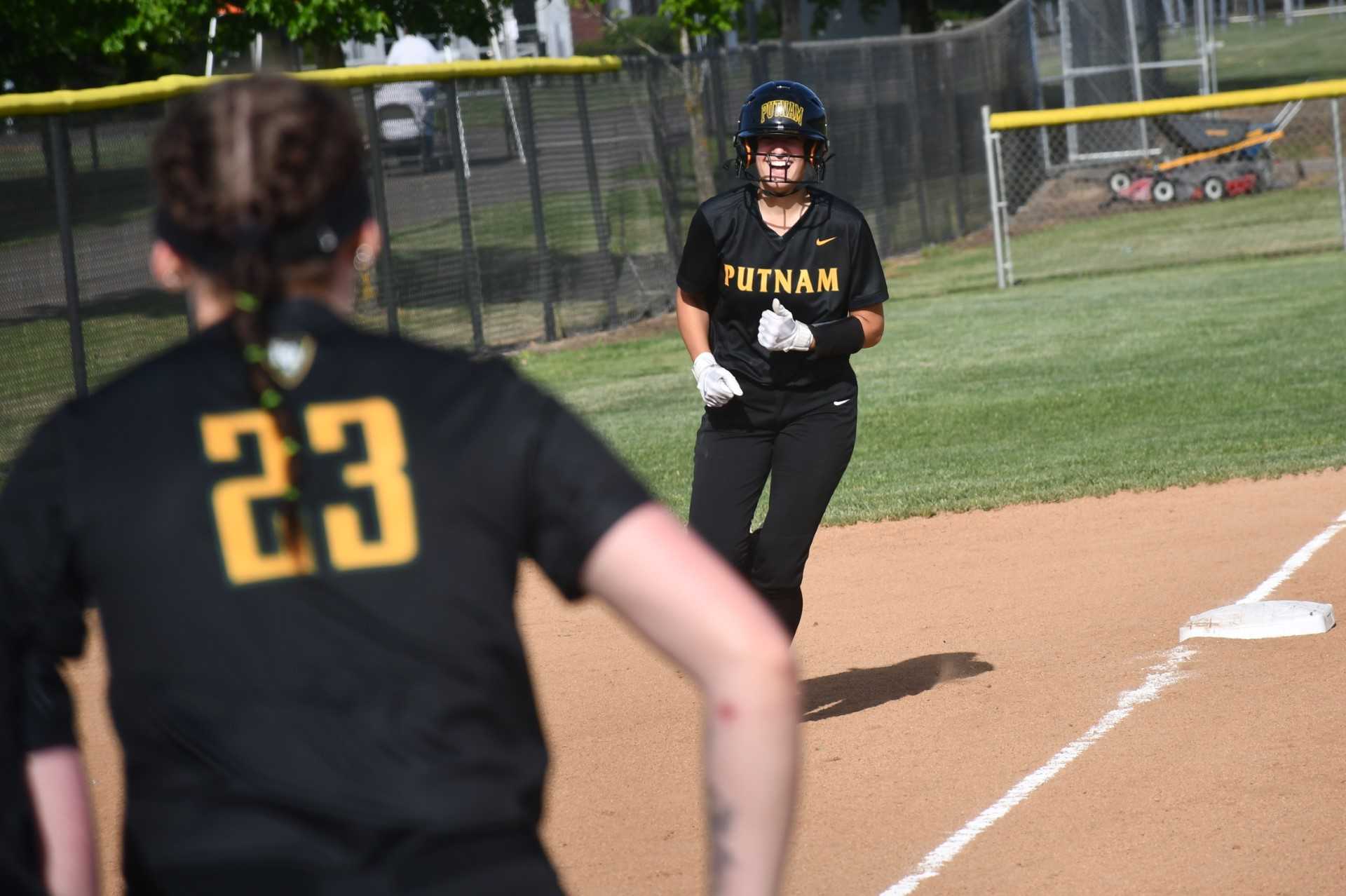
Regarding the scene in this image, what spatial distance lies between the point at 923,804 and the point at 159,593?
366 cm

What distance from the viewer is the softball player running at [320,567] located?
1683 millimetres

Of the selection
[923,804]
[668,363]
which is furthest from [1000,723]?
[668,363]

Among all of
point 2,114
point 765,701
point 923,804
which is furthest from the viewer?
point 2,114

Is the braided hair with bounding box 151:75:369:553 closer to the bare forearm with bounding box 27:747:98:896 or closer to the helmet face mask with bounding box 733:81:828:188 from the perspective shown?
the bare forearm with bounding box 27:747:98:896

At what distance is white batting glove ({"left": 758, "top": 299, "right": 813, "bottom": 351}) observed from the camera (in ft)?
18.0

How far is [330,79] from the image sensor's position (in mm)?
13852

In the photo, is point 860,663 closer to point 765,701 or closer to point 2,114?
point 765,701

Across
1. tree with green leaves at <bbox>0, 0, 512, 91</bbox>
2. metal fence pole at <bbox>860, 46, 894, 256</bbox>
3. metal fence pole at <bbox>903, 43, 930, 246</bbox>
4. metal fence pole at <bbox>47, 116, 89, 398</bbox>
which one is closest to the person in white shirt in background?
tree with green leaves at <bbox>0, 0, 512, 91</bbox>

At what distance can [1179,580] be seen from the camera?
7523 mm

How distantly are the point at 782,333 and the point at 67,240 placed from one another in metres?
7.85

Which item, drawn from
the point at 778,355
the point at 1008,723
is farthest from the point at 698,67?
the point at 1008,723

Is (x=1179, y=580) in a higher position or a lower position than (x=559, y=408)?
lower

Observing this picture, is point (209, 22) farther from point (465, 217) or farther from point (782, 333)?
point (782, 333)

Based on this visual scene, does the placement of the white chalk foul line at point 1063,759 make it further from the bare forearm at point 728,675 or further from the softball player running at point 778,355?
the bare forearm at point 728,675
